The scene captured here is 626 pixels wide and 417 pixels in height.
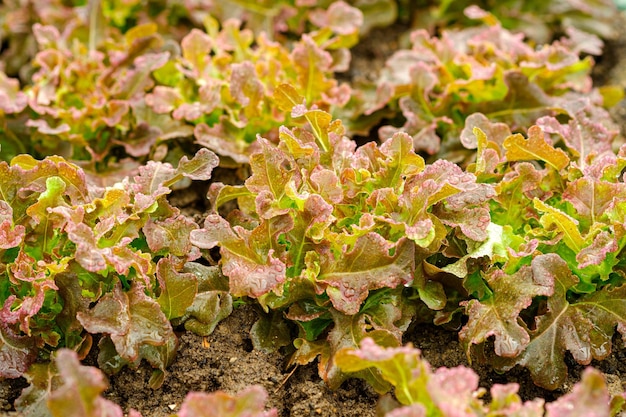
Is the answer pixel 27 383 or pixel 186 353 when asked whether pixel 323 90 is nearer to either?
pixel 186 353

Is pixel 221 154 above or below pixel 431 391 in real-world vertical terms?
below

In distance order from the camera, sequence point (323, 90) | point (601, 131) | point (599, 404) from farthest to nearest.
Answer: point (323, 90)
point (601, 131)
point (599, 404)

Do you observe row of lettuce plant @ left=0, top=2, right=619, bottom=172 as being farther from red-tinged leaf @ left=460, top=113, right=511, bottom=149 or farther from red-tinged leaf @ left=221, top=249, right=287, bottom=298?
red-tinged leaf @ left=221, top=249, right=287, bottom=298

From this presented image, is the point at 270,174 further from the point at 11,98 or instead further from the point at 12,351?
the point at 11,98

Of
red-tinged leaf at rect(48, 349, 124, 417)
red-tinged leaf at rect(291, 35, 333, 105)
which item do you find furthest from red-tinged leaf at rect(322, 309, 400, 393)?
red-tinged leaf at rect(291, 35, 333, 105)

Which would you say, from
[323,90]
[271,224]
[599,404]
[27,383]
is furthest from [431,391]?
[323,90]

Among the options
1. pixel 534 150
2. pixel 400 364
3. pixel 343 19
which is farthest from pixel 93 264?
pixel 343 19

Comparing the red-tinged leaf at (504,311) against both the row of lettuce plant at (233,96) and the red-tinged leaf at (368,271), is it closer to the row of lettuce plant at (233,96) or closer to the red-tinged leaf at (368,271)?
the red-tinged leaf at (368,271)

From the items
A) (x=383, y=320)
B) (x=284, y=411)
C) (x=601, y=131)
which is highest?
(x=601, y=131)
